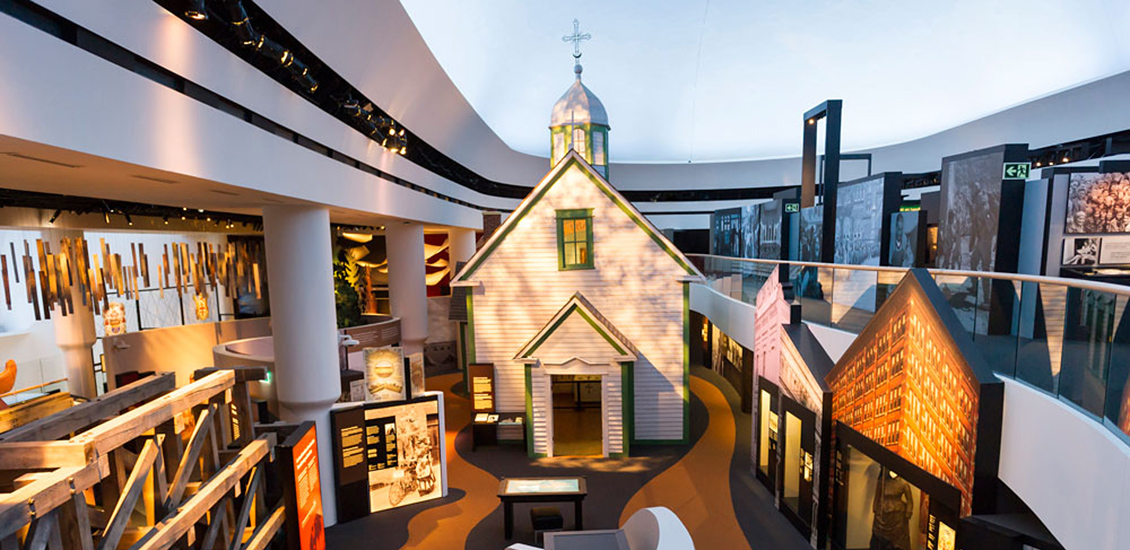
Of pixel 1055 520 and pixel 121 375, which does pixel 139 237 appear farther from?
pixel 1055 520

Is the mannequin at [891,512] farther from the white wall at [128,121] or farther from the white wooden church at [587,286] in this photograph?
the white wall at [128,121]

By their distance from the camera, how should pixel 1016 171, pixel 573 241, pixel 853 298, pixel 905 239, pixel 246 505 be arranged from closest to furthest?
pixel 246 505 → pixel 853 298 → pixel 1016 171 → pixel 905 239 → pixel 573 241

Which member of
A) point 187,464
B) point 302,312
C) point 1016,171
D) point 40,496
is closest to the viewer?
point 40,496

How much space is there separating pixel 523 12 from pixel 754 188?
54.5 ft

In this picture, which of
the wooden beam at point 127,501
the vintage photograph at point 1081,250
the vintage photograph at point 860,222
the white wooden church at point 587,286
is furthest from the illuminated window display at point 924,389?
the wooden beam at point 127,501

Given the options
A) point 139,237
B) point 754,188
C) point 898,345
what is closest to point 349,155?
point 898,345

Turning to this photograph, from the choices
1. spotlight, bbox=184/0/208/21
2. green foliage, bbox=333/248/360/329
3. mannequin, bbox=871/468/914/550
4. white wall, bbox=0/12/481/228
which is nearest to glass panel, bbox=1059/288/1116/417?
mannequin, bbox=871/468/914/550

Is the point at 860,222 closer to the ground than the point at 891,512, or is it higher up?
higher up

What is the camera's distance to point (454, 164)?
16.1 meters

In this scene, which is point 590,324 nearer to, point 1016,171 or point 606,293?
point 606,293

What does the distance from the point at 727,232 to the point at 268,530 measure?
1813 cm

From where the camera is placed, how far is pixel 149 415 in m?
3.89

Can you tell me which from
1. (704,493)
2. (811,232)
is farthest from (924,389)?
(811,232)

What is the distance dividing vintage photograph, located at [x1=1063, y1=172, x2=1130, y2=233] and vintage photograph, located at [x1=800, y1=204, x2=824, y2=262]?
472 cm
